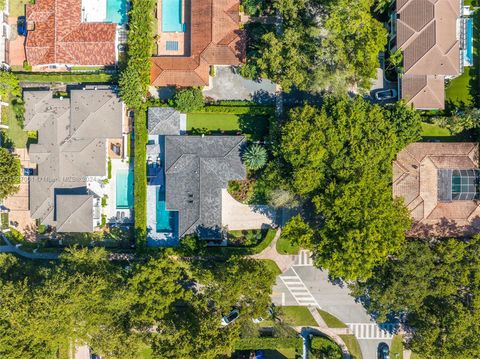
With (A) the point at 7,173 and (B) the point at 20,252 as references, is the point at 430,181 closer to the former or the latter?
(A) the point at 7,173

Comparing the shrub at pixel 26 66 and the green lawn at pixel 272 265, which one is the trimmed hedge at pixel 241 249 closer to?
the green lawn at pixel 272 265

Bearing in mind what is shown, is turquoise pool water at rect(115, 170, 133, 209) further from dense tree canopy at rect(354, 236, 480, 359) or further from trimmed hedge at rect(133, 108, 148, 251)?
dense tree canopy at rect(354, 236, 480, 359)

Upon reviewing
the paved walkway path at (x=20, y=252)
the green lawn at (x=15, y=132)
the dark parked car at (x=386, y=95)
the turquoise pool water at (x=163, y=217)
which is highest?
the dark parked car at (x=386, y=95)

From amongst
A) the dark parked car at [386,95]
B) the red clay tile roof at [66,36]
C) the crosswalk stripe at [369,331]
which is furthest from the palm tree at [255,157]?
the crosswalk stripe at [369,331]

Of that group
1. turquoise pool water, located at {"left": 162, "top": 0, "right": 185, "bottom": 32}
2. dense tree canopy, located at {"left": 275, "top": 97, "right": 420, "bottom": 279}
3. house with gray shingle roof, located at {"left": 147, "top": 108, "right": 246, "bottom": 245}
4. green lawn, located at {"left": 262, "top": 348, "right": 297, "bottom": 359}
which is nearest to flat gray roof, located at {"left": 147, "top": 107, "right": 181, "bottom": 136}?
house with gray shingle roof, located at {"left": 147, "top": 108, "right": 246, "bottom": 245}

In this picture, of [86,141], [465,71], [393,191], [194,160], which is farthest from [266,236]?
[465,71]
